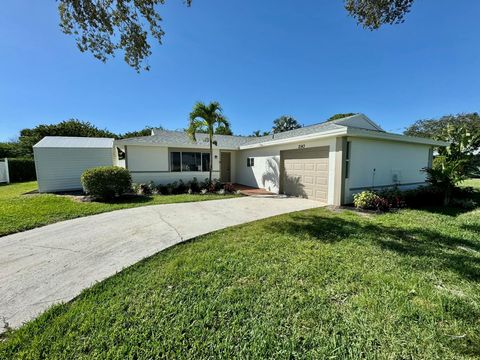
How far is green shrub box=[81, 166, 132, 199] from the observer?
8.59 metres

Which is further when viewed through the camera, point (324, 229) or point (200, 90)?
point (200, 90)

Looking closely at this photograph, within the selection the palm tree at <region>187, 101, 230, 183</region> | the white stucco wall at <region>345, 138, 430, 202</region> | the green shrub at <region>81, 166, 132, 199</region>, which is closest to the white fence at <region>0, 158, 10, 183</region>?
the green shrub at <region>81, 166, 132, 199</region>

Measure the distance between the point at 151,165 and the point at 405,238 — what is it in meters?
11.6

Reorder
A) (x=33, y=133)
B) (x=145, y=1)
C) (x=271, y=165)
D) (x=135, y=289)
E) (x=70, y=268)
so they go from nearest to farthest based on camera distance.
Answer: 1. (x=135, y=289)
2. (x=70, y=268)
3. (x=145, y=1)
4. (x=271, y=165)
5. (x=33, y=133)

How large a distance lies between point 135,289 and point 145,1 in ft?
A: 20.4

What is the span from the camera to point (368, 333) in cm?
205

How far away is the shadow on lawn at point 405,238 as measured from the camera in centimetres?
350

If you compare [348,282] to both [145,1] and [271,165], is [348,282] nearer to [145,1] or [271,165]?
[145,1]

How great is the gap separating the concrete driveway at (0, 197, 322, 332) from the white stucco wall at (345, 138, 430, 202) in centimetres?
370

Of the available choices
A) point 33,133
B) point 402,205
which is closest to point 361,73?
point 402,205

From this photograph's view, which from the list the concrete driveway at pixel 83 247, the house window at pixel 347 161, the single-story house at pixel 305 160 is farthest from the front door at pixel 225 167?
the house window at pixel 347 161

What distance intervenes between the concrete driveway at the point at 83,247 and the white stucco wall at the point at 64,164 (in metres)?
7.08

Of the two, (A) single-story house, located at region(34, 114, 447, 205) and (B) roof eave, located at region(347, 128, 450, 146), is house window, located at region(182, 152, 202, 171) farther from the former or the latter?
(B) roof eave, located at region(347, 128, 450, 146)

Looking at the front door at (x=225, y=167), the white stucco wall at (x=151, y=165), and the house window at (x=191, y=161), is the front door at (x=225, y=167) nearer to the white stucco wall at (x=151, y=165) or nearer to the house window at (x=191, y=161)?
the house window at (x=191, y=161)
